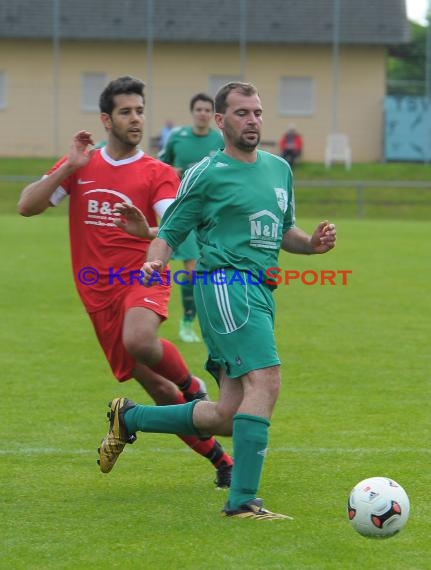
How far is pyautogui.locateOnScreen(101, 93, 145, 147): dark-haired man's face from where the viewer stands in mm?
6281

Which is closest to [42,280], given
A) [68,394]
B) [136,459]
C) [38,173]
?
[68,394]

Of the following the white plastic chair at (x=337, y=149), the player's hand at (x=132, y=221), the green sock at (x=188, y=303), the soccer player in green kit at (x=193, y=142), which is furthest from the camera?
the white plastic chair at (x=337, y=149)

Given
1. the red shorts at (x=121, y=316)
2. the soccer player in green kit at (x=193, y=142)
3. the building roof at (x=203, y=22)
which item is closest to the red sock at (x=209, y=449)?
the red shorts at (x=121, y=316)

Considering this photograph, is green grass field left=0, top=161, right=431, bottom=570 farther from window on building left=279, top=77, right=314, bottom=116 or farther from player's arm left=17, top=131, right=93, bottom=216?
window on building left=279, top=77, right=314, bottom=116

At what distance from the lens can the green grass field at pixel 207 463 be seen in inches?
188

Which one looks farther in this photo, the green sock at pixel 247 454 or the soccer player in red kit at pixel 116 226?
the soccer player in red kit at pixel 116 226

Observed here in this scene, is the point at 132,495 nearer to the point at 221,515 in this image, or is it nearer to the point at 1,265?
the point at 221,515

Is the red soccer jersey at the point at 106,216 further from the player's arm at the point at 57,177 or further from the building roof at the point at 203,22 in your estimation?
the building roof at the point at 203,22

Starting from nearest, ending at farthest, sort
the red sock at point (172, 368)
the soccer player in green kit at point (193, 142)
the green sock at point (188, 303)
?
the red sock at point (172, 368) → the green sock at point (188, 303) → the soccer player in green kit at point (193, 142)

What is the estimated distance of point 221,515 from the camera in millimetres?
5289

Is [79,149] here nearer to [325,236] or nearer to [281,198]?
[281,198]

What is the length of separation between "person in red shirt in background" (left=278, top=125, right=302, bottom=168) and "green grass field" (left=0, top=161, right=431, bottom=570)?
76.4 ft

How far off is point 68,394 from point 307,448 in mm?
2241

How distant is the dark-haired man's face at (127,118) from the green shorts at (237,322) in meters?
1.27
